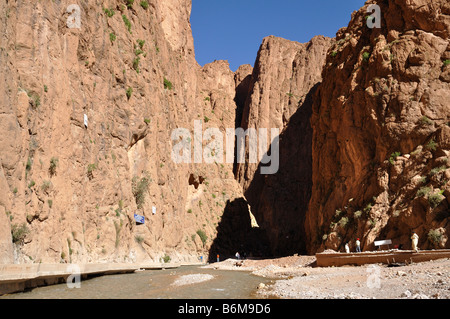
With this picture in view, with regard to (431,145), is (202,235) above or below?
below

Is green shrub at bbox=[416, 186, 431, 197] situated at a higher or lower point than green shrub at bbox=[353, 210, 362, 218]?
higher

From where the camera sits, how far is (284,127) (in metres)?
85.6

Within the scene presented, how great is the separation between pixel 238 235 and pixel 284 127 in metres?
32.3

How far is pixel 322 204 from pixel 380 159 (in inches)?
414

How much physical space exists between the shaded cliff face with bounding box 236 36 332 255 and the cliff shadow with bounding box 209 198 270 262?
16.2ft

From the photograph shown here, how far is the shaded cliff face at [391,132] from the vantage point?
25.2 m

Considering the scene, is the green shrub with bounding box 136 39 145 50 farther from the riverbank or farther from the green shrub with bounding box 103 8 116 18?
the riverbank

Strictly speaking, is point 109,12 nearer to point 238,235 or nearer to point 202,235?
point 202,235

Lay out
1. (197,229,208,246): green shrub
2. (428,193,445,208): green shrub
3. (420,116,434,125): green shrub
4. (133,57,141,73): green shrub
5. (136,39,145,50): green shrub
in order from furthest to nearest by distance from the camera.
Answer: (197,229,208,246): green shrub, (136,39,145,50): green shrub, (133,57,141,73): green shrub, (420,116,434,125): green shrub, (428,193,445,208): green shrub

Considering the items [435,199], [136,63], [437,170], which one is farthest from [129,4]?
[435,199]

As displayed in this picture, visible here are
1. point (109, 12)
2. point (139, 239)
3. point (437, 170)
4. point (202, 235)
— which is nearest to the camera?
point (437, 170)

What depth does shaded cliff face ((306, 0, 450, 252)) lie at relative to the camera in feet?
82.6

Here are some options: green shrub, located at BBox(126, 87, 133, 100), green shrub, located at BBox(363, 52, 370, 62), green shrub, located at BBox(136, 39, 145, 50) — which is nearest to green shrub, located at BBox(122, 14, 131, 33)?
green shrub, located at BBox(136, 39, 145, 50)
